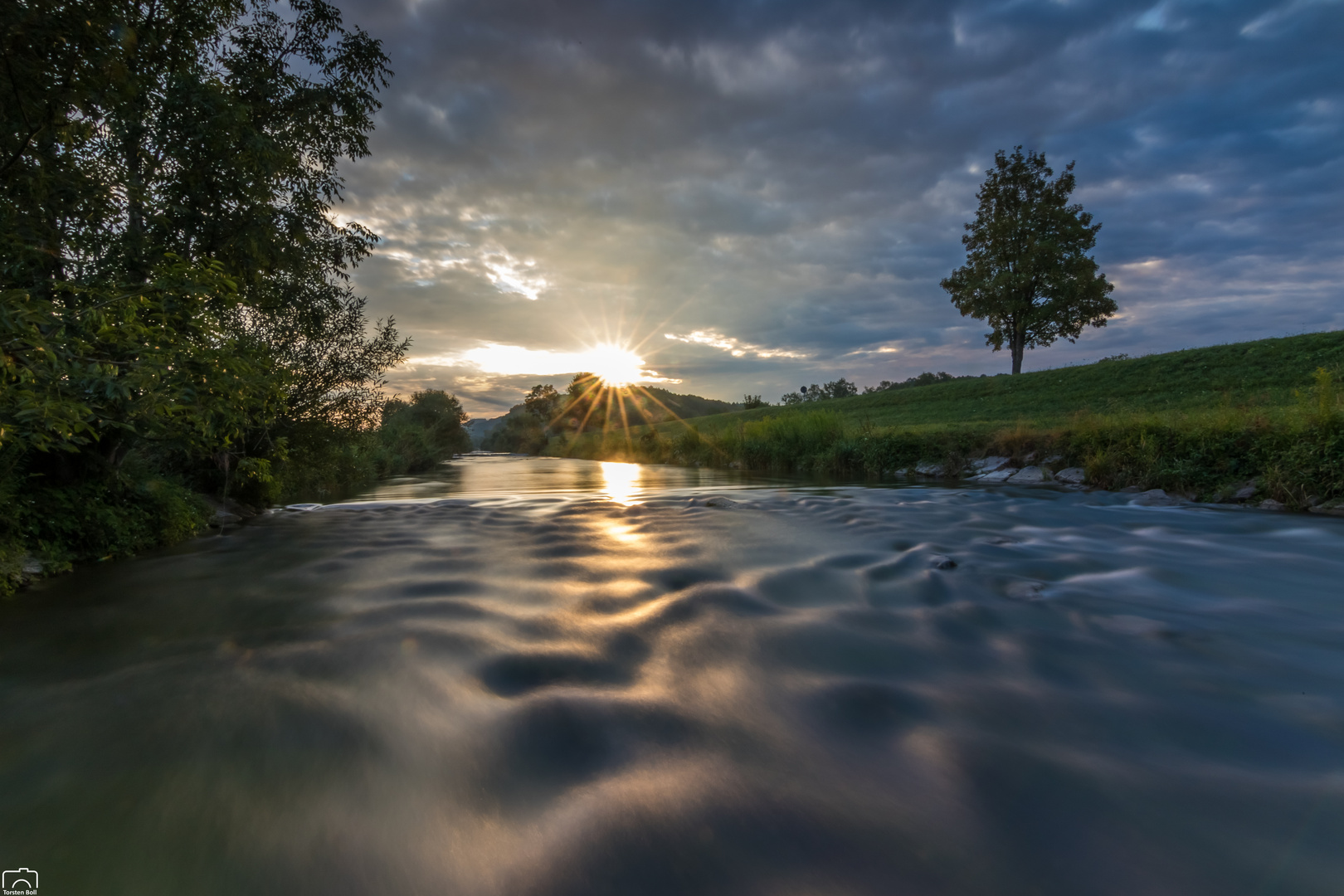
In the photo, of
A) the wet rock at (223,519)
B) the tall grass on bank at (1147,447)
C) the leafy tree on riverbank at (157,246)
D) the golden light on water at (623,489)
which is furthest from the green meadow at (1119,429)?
the wet rock at (223,519)

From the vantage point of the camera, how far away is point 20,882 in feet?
5.38

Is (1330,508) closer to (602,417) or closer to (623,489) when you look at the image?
(623,489)

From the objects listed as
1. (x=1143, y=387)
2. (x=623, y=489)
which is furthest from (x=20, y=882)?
(x=1143, y=387)

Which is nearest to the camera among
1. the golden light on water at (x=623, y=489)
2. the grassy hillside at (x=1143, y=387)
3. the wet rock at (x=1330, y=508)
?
the wet rock at (x=1330, y=508)

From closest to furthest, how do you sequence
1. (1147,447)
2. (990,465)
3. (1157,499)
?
(1157,499) → (1147,447) → (990,465)

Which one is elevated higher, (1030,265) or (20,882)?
(1030,265)

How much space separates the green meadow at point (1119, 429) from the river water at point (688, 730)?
12.7 ft

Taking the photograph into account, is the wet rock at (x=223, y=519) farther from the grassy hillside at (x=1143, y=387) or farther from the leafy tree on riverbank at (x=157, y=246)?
the grassy hillside at (x=1143, y=387)

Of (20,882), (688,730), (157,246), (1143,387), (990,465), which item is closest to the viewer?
(20,882)

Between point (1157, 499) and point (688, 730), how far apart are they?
10.1 meters

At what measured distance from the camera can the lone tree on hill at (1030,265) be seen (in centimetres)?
3181

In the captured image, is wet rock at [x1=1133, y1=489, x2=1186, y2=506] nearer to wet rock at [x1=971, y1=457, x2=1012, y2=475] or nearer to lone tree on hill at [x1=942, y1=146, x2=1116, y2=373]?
wet rock at [x1=971, y1=457, x2=1012, y2=475]

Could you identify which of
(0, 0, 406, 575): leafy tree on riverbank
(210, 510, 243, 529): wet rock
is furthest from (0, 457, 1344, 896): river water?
(210, 510, 243, 529): wet rock

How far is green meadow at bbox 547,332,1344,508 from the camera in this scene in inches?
309
